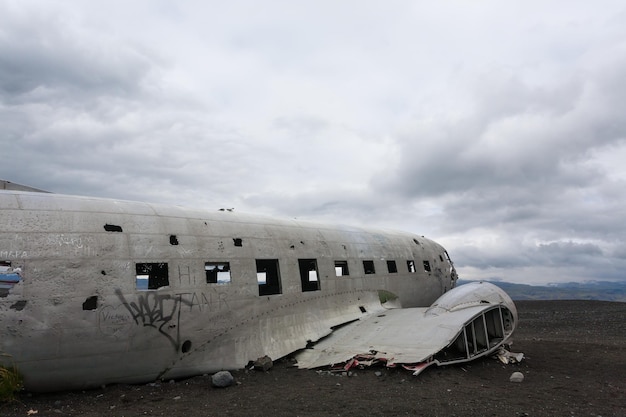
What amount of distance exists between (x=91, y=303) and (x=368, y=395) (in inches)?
239

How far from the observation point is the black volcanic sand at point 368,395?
833cm

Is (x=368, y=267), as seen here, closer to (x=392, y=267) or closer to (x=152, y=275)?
(x=392, y=267)

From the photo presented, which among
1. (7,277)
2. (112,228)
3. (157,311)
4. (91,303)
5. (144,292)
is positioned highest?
(112,228)

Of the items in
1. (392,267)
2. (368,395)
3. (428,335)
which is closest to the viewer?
(368,395)

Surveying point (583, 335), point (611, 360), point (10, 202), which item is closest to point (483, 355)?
point (611, 360)

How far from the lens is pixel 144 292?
962cm

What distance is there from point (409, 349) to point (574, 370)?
5837 millimetres

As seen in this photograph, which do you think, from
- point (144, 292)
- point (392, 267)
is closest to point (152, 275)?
point (144, 292)

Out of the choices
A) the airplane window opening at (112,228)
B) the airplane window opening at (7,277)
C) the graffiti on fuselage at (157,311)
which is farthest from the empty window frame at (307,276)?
the airplane window opening at (7,277)

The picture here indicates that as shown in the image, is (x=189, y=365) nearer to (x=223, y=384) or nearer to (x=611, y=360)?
(x=223, y=384)

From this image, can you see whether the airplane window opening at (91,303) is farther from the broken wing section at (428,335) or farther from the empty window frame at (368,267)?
the empty window frame at (368,267)

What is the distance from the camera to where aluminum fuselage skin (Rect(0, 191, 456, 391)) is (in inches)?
328

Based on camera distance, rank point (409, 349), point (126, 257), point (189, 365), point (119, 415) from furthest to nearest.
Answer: point (409, 349)
point (189, 365)
point (126, 257)
point (119, 415)

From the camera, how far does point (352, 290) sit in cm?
1512
